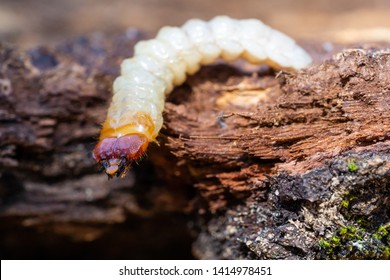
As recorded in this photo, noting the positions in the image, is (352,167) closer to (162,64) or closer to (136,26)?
(162,64)

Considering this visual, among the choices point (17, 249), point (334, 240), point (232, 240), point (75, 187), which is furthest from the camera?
point (17, 249)

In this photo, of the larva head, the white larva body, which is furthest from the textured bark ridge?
the larva head

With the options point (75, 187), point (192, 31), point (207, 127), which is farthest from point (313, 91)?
point (75, 187)

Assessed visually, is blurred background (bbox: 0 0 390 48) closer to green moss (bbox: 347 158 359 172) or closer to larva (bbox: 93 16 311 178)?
larva (bbox: 93 16 311 178)

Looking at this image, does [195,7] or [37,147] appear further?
[195,7]

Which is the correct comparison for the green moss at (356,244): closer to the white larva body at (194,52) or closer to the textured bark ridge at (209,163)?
the textured bark ridge at (209,163)

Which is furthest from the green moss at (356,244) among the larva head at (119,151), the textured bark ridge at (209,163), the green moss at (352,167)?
the larva head at (119,151)

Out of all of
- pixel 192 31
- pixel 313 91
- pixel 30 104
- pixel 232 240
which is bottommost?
pixel 232 240

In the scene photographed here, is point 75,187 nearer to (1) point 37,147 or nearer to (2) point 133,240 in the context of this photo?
(1) point 37,147
